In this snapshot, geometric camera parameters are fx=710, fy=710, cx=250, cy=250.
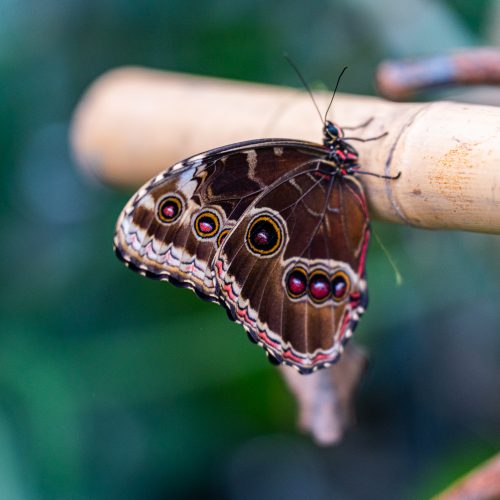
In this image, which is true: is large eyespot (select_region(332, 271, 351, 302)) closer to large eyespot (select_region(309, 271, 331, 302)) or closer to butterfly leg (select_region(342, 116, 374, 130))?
large eyespot (select_region(309, 271, 331, 302))

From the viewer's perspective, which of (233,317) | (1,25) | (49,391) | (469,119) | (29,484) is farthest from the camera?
(1,25)

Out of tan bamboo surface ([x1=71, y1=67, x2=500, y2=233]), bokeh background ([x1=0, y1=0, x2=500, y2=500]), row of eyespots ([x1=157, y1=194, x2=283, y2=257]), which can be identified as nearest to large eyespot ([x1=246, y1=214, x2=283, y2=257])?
row of eyespots ([x1=157, y1=194, x2=283, y2=257])

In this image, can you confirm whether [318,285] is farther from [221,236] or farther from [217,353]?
[217,353]

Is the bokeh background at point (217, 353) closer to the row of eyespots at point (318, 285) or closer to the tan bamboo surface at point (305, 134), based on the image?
the tan bamboo surface at point (305, 134)

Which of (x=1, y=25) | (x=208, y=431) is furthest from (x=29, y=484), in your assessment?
(x=1, y=25)

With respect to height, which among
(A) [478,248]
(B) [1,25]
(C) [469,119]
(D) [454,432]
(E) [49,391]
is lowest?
(D) [454,432]

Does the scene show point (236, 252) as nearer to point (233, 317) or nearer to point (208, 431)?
point (233, 317)

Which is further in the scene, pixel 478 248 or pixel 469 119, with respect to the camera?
pixel 478 248
